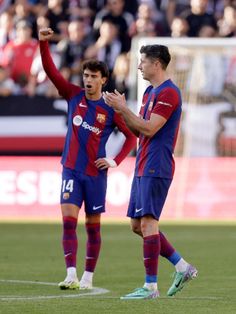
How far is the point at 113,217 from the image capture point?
73.8 feet

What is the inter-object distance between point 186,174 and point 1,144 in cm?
370

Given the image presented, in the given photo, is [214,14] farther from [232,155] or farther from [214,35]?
[232,155]

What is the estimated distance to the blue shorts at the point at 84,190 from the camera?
1163 centimetres

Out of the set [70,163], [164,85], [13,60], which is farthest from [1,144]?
[164,85]

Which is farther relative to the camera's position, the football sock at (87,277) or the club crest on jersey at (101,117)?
the club crest on jersey at (101,117)

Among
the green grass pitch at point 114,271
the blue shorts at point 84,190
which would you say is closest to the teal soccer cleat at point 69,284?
the green grass pitch at point 114,271

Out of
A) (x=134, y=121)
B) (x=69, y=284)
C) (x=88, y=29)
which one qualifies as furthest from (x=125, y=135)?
(x=88, y=29)

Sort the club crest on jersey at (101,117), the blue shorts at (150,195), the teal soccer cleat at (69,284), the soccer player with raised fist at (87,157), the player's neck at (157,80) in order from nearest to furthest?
the blue shorts at (150,195) → the player's neck at (157,80) → the teal soccer cleat at (69,284) → the soccer player with raised fist at (87,157) → the club crest on jersey at (101,117)

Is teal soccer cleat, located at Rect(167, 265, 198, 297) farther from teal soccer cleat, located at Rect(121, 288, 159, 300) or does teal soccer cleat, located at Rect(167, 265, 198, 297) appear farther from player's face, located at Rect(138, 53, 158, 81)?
player's face, located at Rect(138, 53, 158, 81)

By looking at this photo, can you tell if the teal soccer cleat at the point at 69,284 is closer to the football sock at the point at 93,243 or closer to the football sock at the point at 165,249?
the football sock at the point at 93,243

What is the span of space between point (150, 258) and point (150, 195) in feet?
1.79

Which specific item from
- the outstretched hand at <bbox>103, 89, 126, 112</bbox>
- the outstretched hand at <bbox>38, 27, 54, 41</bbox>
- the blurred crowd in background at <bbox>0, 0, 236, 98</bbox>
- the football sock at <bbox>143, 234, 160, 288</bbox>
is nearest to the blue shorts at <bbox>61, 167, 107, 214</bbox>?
the outstretched hand at <bbox>38, 27, 54, 41</bbox>

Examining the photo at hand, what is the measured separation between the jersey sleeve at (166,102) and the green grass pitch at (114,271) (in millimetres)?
1605

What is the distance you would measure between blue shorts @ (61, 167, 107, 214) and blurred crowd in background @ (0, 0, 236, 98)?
11.3 metres
